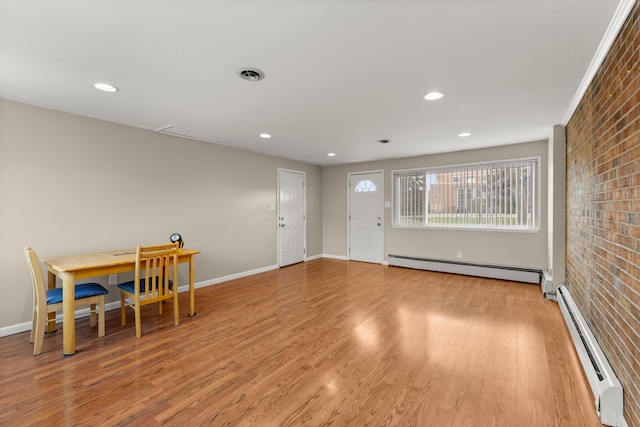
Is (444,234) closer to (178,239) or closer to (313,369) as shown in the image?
(313,369)

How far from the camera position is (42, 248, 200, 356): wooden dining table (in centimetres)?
241

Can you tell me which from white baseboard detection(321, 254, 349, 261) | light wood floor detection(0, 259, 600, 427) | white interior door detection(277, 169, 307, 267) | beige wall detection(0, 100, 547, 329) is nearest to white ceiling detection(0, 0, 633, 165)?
beige wall detection(0, 100, 547, 329)

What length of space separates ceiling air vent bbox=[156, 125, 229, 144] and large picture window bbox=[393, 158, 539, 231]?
3633 millimetres

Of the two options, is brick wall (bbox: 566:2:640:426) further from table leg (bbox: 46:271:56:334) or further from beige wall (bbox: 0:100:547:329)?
table leg (bbox: 46:271:56:334)

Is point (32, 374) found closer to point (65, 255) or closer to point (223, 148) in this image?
point (65, 255)

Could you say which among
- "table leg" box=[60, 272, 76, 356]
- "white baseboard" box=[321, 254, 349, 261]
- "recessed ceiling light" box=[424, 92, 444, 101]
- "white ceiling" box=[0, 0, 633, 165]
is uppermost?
"white ceiling" box=[0, 0, 633, 165]

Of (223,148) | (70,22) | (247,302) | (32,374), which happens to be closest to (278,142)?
(223,148)

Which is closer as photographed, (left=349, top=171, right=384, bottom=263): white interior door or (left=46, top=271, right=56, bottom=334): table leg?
(left=46, top=271, right=56, bottom=334): table leg

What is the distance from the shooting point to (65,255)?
3129mm

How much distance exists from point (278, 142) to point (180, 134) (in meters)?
1.42

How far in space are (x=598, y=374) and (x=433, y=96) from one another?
7.97 ft

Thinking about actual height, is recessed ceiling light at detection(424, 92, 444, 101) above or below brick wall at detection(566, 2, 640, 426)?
above

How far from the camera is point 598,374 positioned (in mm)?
1791

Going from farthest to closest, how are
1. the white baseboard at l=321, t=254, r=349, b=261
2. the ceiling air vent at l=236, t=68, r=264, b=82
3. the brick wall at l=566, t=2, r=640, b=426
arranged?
the white baseboard at l=321, t=254, r=349, b=261
the ceiling air vent at l=236, t=68, r=264, b=82
the brick wall at l=566, t=2, r=640, b=426
